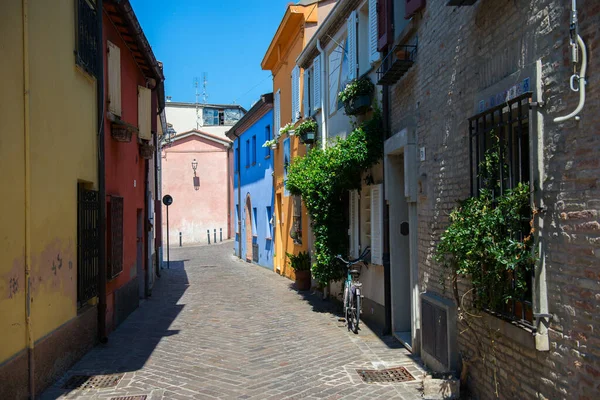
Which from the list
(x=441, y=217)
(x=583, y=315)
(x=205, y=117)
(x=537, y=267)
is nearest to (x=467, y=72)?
(x=441, y=217)

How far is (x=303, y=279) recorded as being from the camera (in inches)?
604

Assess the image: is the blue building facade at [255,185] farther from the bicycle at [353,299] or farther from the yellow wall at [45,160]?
the yellow wall at [45,160]

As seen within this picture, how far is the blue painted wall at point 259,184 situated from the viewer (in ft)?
71.0

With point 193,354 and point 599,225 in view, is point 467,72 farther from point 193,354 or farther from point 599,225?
point 193,354

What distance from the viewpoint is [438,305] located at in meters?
6.38

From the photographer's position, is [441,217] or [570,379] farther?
[441,217]

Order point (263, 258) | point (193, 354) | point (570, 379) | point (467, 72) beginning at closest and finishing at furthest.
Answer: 1. point (570, 379)
2. point (467, 72)
3. point (193, 354)
4. point (263, 258)

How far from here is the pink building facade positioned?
124ft

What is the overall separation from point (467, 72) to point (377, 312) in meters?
5.02

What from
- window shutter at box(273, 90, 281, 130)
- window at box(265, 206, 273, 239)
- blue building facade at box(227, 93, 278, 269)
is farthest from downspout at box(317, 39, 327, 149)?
window at box(265, 206, 273, 239)

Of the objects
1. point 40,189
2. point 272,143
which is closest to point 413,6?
point 40,189

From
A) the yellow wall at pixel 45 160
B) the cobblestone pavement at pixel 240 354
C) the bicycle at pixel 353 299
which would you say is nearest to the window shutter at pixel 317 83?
the cobblestone pavement at pixel 240 354

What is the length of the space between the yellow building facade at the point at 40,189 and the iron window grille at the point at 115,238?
1.29 metres

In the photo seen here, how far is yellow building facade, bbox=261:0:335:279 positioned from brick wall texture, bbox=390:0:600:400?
8906mm
